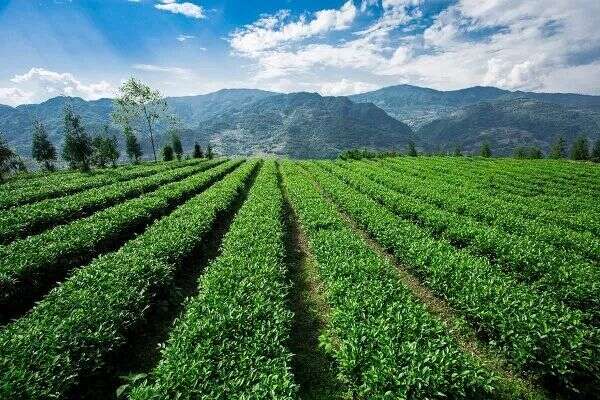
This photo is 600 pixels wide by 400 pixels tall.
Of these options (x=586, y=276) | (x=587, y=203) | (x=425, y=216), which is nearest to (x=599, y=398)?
(x=586, y=276)

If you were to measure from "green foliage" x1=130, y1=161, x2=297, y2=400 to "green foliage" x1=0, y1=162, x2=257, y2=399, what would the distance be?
154 cm

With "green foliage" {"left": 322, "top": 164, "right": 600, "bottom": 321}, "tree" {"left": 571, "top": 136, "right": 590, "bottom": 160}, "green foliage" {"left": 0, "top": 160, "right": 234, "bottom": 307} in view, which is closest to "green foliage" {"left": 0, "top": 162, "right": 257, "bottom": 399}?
"green foliage" {"left": 0, "top": 160, "right": 234, "bottom": 307}

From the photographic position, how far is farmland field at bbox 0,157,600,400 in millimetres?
6680

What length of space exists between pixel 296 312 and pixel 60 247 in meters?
10.1

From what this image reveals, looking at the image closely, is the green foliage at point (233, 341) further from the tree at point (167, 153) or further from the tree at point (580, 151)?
the tree at point (580, 151)

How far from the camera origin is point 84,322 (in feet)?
26.5

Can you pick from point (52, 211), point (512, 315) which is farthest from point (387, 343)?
point (52, 211)

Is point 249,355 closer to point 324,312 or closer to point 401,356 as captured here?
point 401,356

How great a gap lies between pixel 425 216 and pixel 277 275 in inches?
467

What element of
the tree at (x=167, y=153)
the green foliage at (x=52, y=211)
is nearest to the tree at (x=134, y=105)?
the tree at (x=167, y=153)

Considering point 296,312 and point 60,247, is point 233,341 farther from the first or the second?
point 60,247

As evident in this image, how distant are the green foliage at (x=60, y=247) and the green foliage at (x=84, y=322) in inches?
90.3

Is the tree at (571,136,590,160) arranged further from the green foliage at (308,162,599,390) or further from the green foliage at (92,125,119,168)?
the green foliage at (92,125,119,168)

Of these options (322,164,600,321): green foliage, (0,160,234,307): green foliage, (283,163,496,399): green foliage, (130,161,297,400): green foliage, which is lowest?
(322,164,600,321): green foliage
